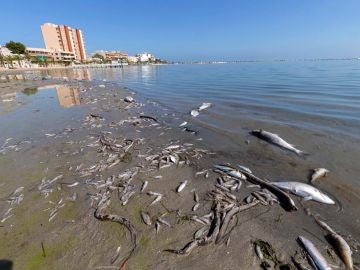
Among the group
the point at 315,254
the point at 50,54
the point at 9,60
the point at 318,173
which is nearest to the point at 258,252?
the point at 315,254

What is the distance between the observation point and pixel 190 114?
→ 14258 mm

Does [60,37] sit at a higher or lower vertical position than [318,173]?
higher

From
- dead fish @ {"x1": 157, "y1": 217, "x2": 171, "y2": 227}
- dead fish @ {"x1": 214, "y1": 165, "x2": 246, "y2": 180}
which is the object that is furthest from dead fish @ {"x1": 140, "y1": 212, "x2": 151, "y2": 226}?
dead fish @ {"x1": 214, "y1": 165, "x2": 246, "y2": 180}

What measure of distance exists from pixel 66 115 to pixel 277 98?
53.3 feet

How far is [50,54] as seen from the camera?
15375 cm

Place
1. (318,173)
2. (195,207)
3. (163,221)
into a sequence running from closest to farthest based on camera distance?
(163,221) < (195,207) < (318,173)

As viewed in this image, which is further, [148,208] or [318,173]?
[318,173]

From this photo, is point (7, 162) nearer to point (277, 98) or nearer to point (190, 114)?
point (190, 114)

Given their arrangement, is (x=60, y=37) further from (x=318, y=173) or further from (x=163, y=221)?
Result: (x=318, y=173)

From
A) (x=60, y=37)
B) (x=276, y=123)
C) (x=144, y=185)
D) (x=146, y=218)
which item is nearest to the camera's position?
(x=146, y=218)

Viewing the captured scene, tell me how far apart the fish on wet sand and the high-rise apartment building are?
674 feet

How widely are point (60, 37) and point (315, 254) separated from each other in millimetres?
209423

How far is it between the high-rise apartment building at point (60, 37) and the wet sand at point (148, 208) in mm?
197755

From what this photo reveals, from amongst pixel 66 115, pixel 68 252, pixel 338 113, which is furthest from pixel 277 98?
pixel 68 252
